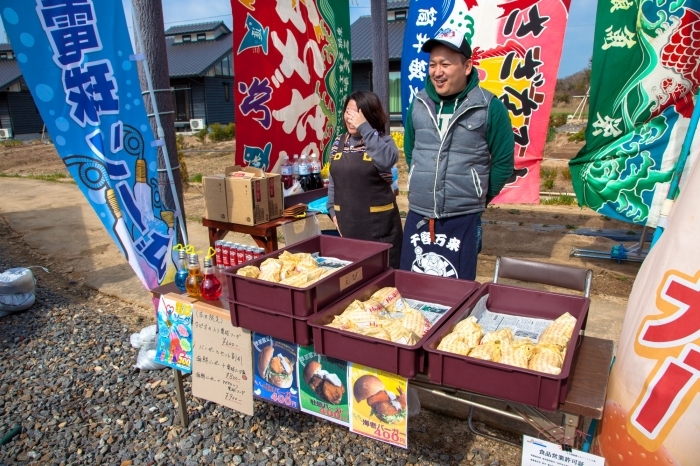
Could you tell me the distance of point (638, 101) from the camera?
14.3 feet

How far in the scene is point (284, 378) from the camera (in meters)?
2.09

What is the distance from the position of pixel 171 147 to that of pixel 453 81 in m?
1.96

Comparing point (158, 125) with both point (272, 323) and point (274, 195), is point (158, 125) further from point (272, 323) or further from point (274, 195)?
point (272, 323)

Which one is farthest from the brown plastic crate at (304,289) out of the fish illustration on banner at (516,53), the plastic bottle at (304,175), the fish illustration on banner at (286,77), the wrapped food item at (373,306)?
the fish illustration on banner at (516,53)

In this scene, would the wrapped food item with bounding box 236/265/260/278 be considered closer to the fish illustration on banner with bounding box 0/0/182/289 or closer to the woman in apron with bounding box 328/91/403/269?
the fish illustration on banner with bounding box 0/0/182/289

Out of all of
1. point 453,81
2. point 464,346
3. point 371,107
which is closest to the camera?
point 464,346

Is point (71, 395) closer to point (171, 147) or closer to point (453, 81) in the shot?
point (171, 147)

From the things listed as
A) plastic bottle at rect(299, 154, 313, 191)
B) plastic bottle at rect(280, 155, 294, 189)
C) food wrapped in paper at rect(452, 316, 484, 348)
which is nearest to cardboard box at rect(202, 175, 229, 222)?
plastic bottle at rect(280, 155, 294, 189)

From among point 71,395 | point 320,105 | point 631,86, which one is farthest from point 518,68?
point 71,395

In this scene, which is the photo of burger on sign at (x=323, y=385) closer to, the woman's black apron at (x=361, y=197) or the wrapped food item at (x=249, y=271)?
the wrapped food item at (x=249, y=271)

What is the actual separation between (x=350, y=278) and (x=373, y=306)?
0.17 meters

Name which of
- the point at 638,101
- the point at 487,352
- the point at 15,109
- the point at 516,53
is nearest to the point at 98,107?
the point at 487,352

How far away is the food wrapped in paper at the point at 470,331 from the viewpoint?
5.54 ft

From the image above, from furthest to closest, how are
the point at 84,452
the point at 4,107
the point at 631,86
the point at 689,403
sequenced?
the point at 4,107, the point at 631,86, the point at 84,452, the point at 689,403
